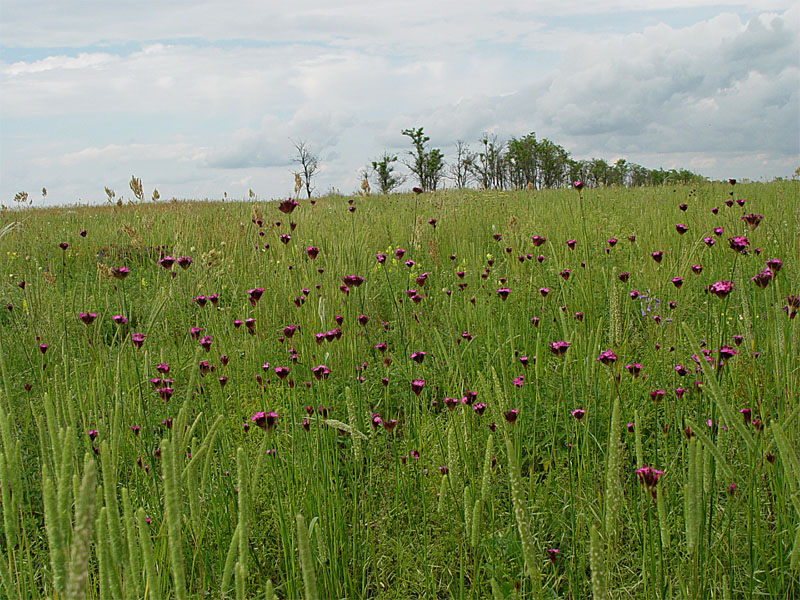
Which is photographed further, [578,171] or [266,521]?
[578,171]

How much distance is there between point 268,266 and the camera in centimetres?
466

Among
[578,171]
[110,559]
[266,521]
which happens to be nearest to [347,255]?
[266,521]

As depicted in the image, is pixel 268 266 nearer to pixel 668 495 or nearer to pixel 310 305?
pixel 310 305

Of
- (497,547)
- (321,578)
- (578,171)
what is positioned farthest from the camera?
(578,171)

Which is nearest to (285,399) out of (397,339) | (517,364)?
(397,339)

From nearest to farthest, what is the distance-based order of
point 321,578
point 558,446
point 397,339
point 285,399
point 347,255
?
point 321,578, point 558,446, point 285,399, point 397,339, point 347,255

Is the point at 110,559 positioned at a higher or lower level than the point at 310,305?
Answer: lower

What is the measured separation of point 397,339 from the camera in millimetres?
3012

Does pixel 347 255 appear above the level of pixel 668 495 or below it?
above

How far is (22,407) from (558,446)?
2.38 m

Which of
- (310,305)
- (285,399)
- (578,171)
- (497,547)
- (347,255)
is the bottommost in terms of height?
(497,547)

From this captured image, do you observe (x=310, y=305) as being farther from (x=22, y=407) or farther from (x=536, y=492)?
(x=536, y=492)

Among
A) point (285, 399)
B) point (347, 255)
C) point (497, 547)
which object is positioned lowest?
point (497, 547)

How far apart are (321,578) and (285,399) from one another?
45.2 inches
